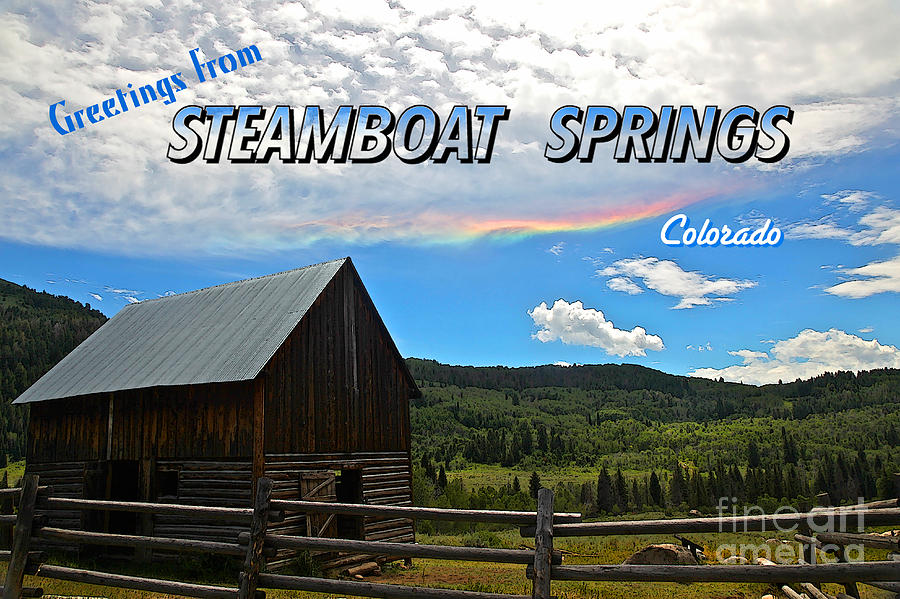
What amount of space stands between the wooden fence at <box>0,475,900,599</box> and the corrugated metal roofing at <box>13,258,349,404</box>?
23.0ft

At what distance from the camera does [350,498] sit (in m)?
21.8

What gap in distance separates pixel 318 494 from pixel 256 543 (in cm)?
973

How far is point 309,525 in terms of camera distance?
18.2m

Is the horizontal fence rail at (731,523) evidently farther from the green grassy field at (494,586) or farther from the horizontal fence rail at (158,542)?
the horizontal fence rail at (158,542)

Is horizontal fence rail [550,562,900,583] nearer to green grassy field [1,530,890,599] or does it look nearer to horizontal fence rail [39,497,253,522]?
green grassy field [1,530,890,599]

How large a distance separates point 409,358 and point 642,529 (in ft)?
517

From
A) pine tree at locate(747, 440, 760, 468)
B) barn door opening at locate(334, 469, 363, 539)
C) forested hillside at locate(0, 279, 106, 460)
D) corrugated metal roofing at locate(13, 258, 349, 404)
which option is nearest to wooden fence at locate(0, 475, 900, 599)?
corrugated metal roofing at locate(13, 258, 349, 404)

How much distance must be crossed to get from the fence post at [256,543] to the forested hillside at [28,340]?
102 metres

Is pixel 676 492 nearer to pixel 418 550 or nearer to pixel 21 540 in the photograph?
pixel 418 550

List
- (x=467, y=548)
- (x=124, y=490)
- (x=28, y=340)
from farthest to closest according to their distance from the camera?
(x=28, y=340), (x=124, y=490), (x=467, y=548)

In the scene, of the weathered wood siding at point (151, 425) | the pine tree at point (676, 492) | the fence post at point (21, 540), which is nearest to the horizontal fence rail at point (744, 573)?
the fence post at point (21, 540)

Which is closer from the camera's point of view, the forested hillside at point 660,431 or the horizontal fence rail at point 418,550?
the horizontal fence rail at point 418,550

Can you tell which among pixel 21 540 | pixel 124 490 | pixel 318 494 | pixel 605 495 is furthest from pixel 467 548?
pixel 605 495

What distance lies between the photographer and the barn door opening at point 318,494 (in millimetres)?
18312
